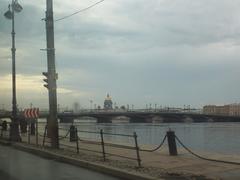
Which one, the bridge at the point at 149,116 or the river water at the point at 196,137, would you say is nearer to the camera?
the river water at the point at 196,137

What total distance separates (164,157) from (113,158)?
1.90 metres

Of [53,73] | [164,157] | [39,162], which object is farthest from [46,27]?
[164,157]

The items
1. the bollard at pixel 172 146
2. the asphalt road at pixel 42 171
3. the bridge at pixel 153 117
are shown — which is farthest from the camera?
the bridge at pixel 153 117

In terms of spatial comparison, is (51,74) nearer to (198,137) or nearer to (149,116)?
(198,137)

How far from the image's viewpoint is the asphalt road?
47.6ft

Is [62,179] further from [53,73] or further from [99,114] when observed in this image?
[99,114]

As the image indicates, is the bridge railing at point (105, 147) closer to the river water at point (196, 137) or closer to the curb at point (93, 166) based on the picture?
the curb at point (93, 166)

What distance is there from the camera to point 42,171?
1622cm

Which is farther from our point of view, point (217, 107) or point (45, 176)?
point (217, 107)

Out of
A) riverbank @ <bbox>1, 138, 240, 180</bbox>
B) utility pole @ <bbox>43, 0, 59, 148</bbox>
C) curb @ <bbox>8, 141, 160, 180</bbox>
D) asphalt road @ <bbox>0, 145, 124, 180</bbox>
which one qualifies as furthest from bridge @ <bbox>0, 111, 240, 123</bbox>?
riverbank @ <bbox>1, 138, 240, 180</bbox>

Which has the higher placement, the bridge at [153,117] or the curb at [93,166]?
the bridge at [153,117]

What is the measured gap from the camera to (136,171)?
14.6 meters

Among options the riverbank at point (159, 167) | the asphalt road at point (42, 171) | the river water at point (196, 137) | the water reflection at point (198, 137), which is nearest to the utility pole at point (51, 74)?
the riverbank at point (159, 167)

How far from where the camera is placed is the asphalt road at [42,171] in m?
14.5
